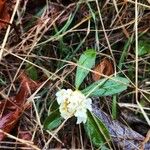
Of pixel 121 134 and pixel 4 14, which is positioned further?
pixel 4 14

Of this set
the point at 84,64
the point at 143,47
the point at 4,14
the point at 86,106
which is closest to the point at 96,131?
the point at 86,106

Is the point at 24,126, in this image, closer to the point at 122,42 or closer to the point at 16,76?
the point at 16,76

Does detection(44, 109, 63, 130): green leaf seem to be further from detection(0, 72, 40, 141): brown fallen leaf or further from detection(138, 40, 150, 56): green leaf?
detection(138, 40, 150, 56): green leaf

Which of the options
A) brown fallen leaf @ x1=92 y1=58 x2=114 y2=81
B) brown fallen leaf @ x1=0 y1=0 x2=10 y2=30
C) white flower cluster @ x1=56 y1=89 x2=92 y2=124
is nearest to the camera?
white flower cluster @ x1=56 y1=89 x2=92 y2=124

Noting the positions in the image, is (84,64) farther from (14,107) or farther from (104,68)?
(14,107)

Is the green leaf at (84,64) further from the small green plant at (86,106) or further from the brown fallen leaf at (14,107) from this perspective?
the brown fallen leaf at (14,107)

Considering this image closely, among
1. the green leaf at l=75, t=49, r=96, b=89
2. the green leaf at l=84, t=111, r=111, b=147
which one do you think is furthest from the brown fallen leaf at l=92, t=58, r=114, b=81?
the green leaf at l=84, t=111, r=111, b=147
